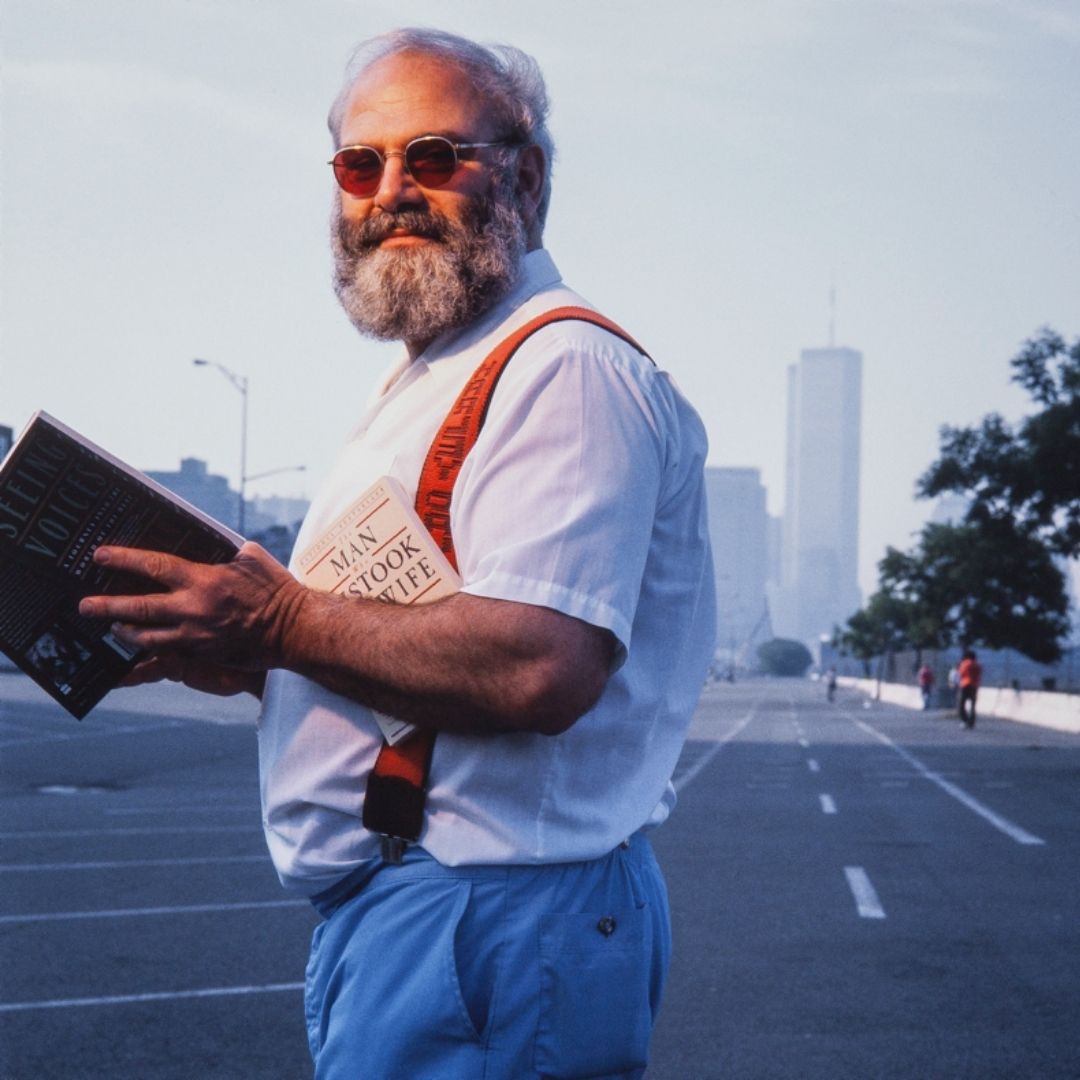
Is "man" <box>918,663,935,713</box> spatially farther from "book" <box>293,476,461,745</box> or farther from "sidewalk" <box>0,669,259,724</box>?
"book" <box>293,476,461,745</box>

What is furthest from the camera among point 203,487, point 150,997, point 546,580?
point 203,487

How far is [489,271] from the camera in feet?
7.93

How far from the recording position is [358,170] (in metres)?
2.55

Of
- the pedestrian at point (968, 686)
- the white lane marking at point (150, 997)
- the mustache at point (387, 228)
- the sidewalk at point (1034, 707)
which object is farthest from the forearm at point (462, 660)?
the pedestrian at point (968, 686)

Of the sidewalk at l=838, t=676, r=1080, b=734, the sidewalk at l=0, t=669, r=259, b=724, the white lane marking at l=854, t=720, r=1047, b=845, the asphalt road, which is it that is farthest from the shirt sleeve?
the sidewalk at l=838, t=676, r=1080, b=734

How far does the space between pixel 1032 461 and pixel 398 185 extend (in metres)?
38.3

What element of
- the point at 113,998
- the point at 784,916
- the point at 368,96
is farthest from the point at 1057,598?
the point at 368,96

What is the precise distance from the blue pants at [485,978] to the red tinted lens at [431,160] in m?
0.96

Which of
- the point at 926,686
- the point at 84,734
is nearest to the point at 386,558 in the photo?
the point at 84,734

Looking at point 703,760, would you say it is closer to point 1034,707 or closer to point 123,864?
point 123,864

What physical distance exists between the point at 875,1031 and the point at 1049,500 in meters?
35.2

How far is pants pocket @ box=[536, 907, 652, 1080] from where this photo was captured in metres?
2.13

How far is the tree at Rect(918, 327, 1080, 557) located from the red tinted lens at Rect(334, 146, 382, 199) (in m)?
37.4

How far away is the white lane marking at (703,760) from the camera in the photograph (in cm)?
1909
